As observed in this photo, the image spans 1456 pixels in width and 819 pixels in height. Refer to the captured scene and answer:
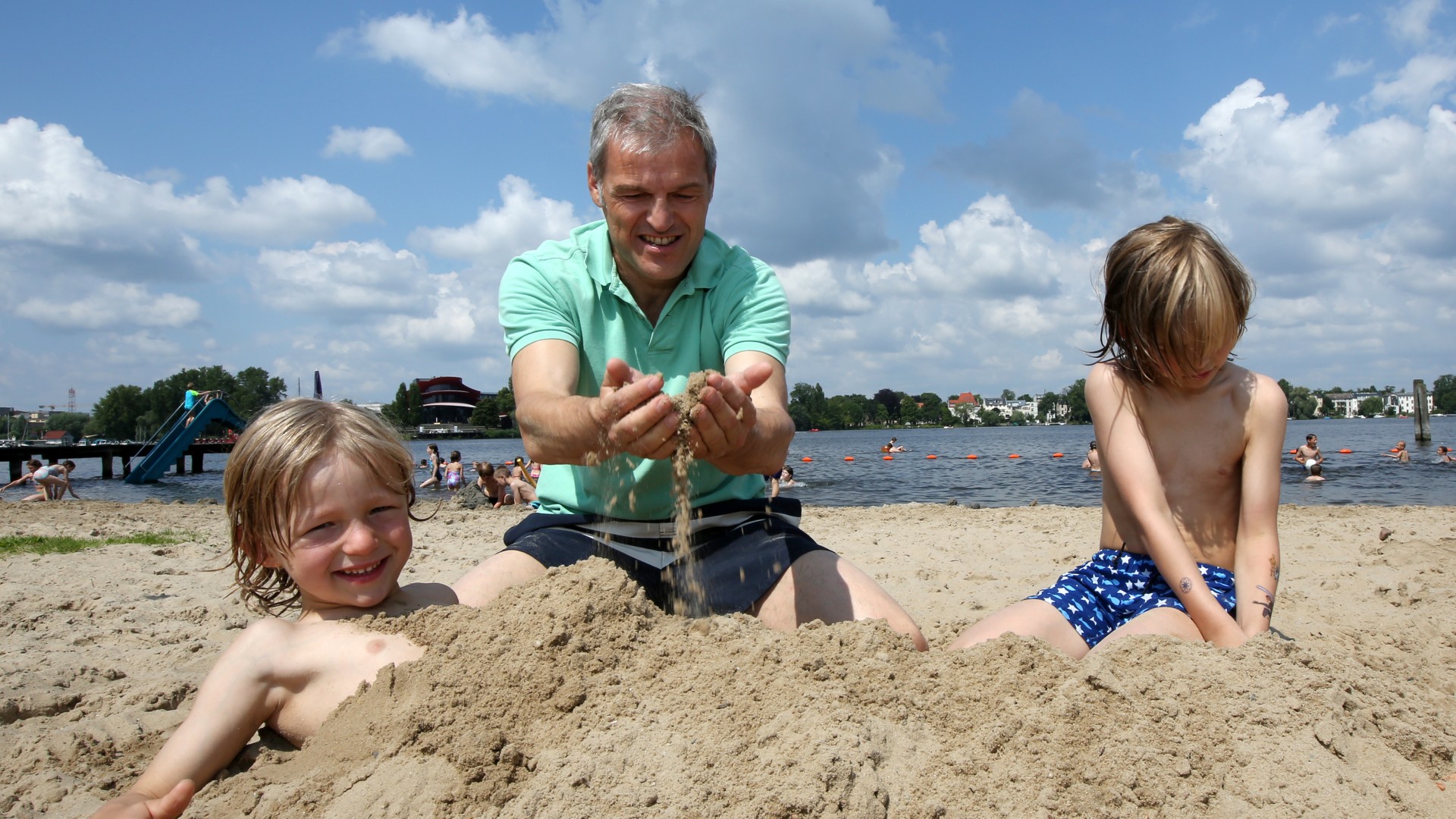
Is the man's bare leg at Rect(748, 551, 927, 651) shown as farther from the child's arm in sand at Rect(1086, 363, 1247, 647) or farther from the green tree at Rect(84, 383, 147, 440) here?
the green tree at Rect(84, 383, 147, 440)

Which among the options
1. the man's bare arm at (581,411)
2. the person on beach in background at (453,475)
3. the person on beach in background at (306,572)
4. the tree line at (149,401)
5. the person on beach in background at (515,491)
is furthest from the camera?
the tree line at (149,401)

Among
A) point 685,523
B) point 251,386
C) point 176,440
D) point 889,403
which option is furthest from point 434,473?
point 889,403

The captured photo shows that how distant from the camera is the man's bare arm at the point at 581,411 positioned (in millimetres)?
2115

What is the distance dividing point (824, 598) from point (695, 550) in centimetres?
52

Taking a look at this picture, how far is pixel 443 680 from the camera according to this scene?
182cm

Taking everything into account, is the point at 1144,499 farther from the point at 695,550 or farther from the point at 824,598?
the point at 695,550

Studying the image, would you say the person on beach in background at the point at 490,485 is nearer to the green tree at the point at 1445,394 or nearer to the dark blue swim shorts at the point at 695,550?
the dark blue swim shorts at the point at 695,550

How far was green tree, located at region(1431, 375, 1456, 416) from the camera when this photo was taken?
9762cm

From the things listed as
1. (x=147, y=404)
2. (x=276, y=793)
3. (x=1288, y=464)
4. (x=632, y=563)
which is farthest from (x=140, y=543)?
(x=147, y=404)

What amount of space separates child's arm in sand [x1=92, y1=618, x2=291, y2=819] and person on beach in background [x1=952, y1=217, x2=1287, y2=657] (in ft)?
6.52

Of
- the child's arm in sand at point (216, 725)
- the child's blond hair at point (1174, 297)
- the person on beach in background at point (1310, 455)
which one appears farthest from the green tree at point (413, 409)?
the person on beach in background at point (1310, 455)

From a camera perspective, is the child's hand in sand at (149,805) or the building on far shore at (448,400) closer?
the child's hand in sand at (149,805)

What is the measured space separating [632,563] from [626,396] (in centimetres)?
98

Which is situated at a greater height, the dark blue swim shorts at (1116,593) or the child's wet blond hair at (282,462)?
the child's wet blond hair at (282,462)
